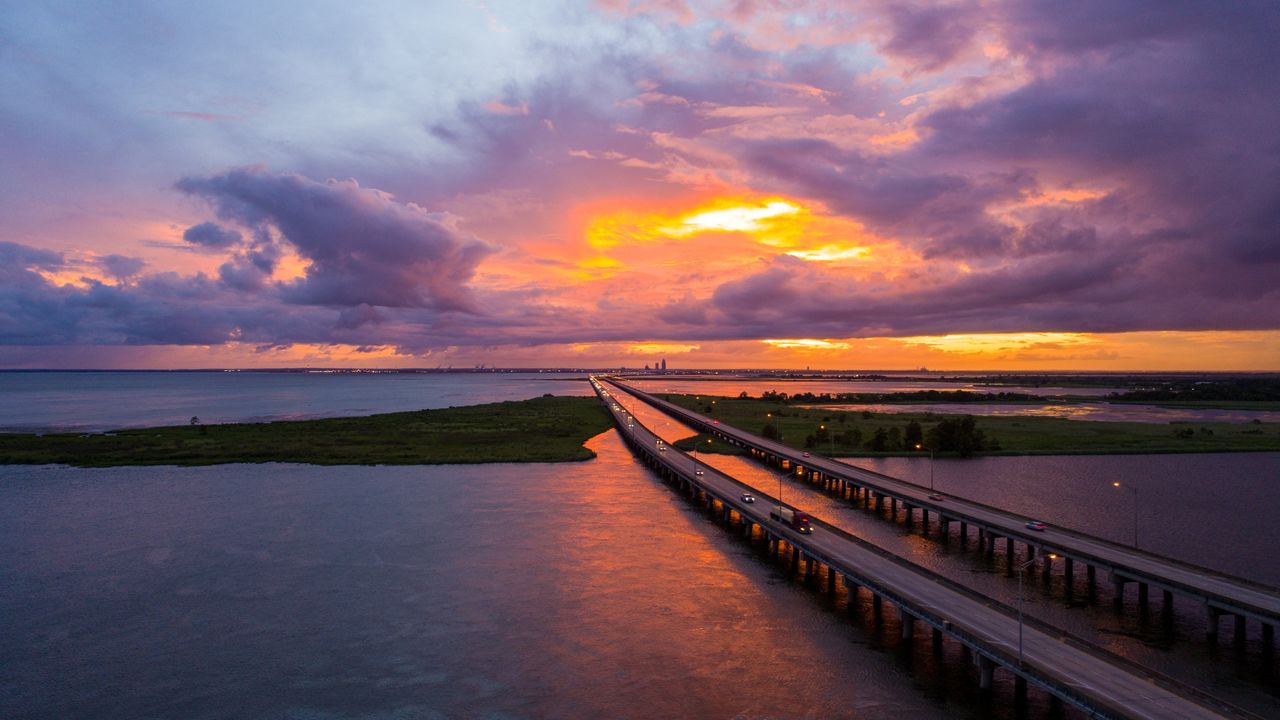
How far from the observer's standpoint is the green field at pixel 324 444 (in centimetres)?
10650

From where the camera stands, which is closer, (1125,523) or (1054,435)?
(1125,523)

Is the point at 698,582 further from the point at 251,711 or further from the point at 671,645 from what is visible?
the point at 251,711

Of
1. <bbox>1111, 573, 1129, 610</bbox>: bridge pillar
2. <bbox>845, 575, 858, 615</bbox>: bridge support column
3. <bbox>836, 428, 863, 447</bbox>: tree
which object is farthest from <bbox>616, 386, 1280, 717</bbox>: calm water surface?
<bbox>836, 428, 863, 447</bbox>: tree

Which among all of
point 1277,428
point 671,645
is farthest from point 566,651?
point 1277,428

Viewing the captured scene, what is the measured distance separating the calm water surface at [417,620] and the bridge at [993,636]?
7.79 ft

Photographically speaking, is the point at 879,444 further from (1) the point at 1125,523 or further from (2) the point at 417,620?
(2) the point at 417,620

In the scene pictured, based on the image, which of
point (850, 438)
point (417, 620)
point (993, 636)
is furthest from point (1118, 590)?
point (850, 438)

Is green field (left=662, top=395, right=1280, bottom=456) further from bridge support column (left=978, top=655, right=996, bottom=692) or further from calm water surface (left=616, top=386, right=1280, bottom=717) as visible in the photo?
bridge support column (left=978, top=655, right=996, bottom=692)

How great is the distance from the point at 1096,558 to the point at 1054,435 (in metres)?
102

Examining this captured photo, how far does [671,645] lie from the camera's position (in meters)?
40.6

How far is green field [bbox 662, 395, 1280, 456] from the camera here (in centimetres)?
11931

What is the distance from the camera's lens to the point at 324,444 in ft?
400

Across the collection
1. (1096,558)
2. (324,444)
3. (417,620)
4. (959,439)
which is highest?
(324,444)

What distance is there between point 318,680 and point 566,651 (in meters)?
12.4
